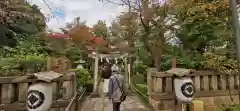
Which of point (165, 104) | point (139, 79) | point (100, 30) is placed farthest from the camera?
point (100, 30)

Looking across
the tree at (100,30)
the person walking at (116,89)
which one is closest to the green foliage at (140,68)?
the tree at (100,30)

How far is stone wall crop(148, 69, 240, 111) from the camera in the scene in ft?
23.4

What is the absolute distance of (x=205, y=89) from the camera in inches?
288

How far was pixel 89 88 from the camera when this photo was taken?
17.2 metres

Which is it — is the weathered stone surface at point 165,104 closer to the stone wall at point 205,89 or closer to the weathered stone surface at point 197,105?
the stone wall at point 205,89

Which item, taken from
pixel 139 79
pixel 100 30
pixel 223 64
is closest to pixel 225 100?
pixel 223 64

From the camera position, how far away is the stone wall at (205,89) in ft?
23.4

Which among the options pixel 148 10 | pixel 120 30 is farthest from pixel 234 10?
pixel 120 30

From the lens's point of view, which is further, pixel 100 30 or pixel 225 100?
pixel 100 30

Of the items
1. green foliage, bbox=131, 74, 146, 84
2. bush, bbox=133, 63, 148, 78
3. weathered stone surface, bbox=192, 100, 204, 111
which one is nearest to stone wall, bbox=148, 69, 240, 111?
weathered stone surface, bbox=192, 100, 204, 111

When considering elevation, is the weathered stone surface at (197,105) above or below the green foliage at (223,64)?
below

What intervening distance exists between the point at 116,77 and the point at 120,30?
1494cm

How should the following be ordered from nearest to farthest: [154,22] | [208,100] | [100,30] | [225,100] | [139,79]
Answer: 1. [208,100]
2. [225,100]
3. [154,22]
4. [139,79]
5. [100,30]

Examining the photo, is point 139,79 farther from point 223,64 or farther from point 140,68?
point 223,64
